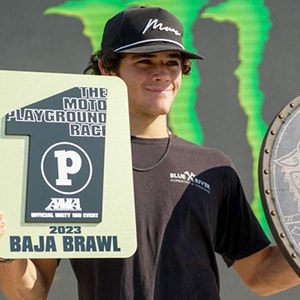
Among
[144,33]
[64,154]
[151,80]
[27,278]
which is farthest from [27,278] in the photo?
[144,33]

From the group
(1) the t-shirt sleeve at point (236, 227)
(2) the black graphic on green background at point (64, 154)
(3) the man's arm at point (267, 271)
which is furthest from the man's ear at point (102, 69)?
(3) the man's arm at point (267, 271)

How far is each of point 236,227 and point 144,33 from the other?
0.57 metres

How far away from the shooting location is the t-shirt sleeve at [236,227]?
2350 millimetres

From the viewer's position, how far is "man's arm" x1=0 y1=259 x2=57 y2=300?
6.88ft

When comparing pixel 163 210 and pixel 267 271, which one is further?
pixel 267 271

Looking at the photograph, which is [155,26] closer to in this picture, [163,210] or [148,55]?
[148,55]

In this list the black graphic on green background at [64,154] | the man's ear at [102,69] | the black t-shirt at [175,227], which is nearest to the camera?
the black graphic on green background at [64,154]

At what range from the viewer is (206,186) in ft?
7.47

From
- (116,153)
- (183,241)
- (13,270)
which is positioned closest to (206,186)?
(183,241)

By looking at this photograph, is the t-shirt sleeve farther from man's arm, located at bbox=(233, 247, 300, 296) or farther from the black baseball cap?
the black baseball cap

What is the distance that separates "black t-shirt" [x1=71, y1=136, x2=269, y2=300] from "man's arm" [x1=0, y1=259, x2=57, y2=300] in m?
0.08

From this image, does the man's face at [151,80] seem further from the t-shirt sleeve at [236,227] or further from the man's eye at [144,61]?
the t-shirt sleeve at [236,227]

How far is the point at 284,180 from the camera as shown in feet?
7.33

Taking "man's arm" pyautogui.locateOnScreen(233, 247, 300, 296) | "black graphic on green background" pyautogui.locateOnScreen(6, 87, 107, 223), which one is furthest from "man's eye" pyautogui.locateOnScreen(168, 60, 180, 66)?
"man's arm" pyautogui.locateOnScreen(233, 247, 300, 296)
